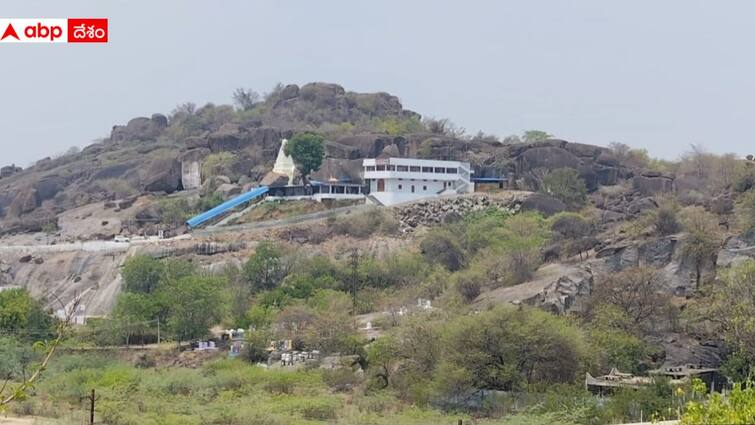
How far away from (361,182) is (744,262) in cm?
3278

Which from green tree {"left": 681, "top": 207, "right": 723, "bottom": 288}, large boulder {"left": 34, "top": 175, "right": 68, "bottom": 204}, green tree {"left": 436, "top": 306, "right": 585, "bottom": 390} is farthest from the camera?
large boulder {"left": 34, "top": 175, "right": 68, "bottom": 204}

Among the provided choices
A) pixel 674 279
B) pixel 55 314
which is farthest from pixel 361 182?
pixel 674 279

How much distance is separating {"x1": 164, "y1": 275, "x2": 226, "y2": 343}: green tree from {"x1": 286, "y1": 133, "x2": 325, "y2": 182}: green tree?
20.0 m

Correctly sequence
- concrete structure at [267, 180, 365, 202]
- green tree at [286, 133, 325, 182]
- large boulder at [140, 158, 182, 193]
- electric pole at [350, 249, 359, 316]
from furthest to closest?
large boulder at [140, 158, 182, 193]
concrete structure at [267, 180, 365, 202]
green tree at [286, 133, 325, 182]
electric pole at [350, 249, 359, 316]

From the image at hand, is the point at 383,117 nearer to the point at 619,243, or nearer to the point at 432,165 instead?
the point at 432,165

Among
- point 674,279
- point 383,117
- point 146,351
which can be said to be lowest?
point 146,351

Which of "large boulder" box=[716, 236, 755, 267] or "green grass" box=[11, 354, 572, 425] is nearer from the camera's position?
"green grass" box=[11, 354, 572, 425]

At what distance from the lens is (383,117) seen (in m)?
94.8

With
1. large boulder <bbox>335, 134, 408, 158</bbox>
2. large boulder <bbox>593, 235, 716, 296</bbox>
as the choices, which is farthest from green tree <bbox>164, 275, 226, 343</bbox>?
large boulder <bbox>335, 134, 408, 158</bbox>

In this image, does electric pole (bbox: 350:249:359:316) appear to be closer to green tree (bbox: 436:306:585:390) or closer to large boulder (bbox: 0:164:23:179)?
green tree (bbox: 436:306:585:390)

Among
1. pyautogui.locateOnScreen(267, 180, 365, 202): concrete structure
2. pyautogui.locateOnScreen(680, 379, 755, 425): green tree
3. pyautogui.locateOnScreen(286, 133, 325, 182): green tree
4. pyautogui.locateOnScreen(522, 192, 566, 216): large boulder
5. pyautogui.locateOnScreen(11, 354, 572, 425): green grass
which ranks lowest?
pyautogui.locateOnScreen(11, 354, 572, 425): green grass

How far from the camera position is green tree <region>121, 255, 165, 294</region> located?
53156mm

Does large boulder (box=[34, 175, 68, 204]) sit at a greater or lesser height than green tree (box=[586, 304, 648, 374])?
greater

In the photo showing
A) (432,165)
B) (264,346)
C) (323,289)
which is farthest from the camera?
(432,165)
